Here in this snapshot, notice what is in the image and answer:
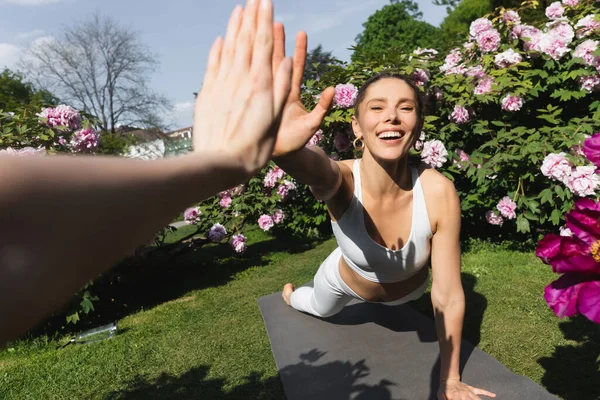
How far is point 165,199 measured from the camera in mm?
599

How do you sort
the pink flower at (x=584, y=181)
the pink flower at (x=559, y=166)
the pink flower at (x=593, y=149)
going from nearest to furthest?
the pink flower at (x=593, y=149) < the pink flower at (x=584, y=181) < the pink flower at (x=559, y=166)

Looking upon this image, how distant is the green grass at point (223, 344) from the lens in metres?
2.77

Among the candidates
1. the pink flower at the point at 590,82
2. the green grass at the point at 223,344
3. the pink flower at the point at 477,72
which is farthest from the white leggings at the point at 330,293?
the pink flower at the point at 590,82

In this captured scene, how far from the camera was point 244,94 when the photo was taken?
0.84 meters

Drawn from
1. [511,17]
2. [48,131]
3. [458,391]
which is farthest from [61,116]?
[511,17]

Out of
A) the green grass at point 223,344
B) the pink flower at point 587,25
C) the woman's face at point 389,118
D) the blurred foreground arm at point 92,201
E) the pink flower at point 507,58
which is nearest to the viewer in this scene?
the blurred foreground arm at point 92,201

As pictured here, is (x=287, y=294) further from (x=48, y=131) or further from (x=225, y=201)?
(x=48, y=131)

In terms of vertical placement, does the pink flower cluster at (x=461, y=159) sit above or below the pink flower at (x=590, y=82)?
below

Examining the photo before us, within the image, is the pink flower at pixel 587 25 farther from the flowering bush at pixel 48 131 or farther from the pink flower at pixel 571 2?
the flowering bush at pixel 48 131

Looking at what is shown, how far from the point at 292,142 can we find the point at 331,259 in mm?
2166

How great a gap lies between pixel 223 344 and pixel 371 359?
136cm

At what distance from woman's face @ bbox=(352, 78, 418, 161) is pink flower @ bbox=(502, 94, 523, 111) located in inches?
109

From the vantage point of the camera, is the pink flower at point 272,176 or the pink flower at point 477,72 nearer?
the pink flower at point 477,72

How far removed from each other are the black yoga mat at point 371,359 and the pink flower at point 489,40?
10.2 ft
